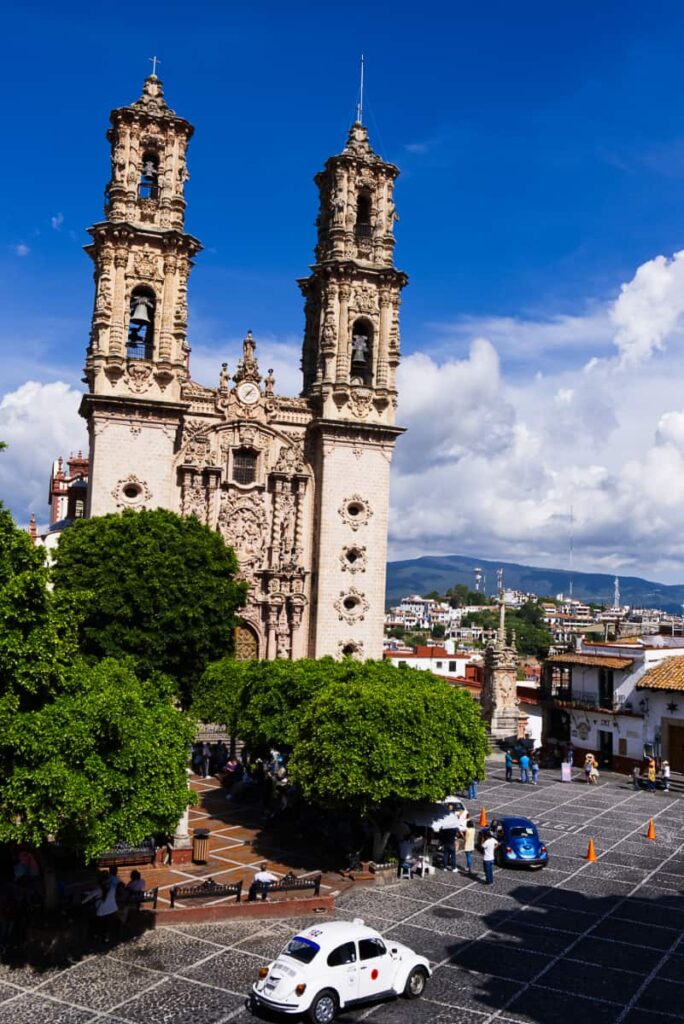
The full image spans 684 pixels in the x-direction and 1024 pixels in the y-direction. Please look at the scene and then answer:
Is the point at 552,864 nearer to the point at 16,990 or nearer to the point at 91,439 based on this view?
the point at 16,990

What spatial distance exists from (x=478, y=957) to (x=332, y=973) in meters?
4.26

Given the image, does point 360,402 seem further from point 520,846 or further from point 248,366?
point 520,846

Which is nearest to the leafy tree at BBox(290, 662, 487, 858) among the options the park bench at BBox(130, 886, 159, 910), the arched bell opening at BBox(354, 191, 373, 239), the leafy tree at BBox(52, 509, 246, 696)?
the park bench at BBox(130, 886, 159, 910)

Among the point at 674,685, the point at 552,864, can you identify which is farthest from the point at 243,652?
the point at 552,864

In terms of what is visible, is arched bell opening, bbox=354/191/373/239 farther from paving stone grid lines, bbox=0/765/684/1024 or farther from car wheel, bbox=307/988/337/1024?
car wheel, bbox=307/988/337/1024

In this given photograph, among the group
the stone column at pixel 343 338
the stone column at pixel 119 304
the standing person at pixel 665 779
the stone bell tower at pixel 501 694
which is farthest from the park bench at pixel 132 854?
the stone column at pixel 343 338

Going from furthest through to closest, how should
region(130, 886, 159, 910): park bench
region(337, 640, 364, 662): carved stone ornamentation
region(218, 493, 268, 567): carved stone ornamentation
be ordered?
region(337, 640, 364, 662): carved stone ornamentation < region(218, 493, 268, 567): carved stone ornamentation < region(130, 886, 159, 910): park bench

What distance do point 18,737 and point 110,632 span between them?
59.1ft

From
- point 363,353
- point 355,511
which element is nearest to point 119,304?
point 363,353

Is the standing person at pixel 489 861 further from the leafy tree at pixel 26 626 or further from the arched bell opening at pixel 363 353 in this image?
the arched bell opening at pixel 363 353

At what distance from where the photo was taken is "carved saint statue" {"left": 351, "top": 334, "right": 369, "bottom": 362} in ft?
146

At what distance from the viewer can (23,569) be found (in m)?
17.3

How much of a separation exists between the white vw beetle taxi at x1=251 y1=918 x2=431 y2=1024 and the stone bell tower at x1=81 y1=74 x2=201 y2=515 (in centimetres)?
2684

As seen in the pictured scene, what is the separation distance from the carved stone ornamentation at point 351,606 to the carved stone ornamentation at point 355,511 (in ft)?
9.84
